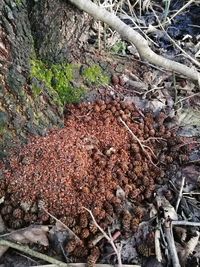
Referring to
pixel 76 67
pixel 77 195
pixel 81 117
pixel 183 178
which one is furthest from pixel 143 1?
pixel 77 195

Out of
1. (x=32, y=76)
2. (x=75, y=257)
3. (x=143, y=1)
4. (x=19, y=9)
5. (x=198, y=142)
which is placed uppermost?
(x=143, y=1)

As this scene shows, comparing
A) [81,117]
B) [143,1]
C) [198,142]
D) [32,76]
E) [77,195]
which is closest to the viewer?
[77,195]

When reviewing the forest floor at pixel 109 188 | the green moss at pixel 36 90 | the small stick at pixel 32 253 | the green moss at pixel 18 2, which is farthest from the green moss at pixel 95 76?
the small stick at pixel 32 253

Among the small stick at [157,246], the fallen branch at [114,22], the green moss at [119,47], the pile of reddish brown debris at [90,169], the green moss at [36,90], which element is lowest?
the small stick at [157,246]

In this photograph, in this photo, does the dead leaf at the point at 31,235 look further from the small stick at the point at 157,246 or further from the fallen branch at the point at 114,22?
the fallen branch at the point at 114,22

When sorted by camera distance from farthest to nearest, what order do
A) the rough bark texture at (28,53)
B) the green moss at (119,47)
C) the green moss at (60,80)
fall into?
the green moss at (119,47) < the green moss at (60,80) < the rough bark texture at (28,53)

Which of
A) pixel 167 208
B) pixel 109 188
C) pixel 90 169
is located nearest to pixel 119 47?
pixel 90 169

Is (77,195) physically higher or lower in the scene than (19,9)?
lower

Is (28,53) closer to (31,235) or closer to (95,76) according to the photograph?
(95,76)

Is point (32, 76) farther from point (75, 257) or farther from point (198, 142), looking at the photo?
point (198, 142)
